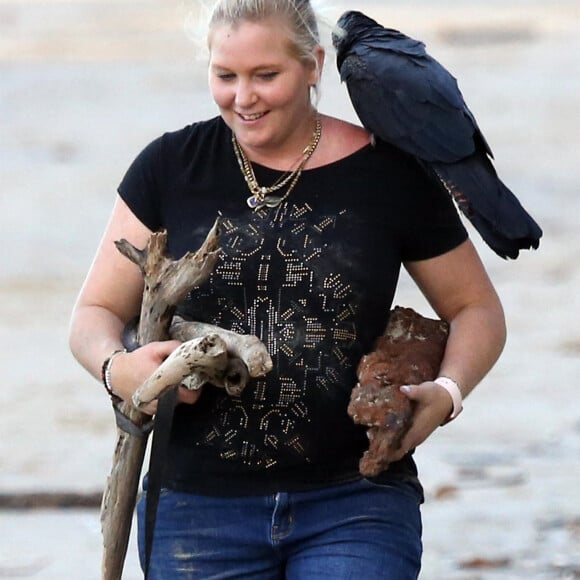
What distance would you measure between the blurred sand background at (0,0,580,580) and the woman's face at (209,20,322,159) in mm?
215

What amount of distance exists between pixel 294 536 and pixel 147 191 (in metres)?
0.73

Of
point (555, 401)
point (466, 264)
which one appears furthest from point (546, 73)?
point (466, 264)

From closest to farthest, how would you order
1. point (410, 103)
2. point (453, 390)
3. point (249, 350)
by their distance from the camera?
1. point (249, 350)
2. point (453, 390)
3. point (410, 103)

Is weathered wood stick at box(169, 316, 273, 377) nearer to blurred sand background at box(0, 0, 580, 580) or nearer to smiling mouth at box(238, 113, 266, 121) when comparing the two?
smiling mouth at box(238, 113, 266, 121)

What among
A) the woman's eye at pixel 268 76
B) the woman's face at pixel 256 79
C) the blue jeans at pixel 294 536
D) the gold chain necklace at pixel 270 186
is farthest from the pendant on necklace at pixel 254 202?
the blue jeans at pixel 294 536

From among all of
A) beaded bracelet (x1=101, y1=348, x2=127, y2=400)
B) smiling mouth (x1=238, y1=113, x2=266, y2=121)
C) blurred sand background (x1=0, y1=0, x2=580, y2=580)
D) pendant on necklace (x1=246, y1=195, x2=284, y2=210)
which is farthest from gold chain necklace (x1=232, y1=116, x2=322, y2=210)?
beaded bracelet (x1=101, y1=348, x2=127, y2=400)

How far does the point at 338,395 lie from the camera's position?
309 centimetres

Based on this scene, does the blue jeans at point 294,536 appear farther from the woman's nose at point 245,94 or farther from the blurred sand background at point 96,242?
the blurred sand background at point 96,242

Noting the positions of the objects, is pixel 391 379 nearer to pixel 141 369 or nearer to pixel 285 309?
pixel 285 309

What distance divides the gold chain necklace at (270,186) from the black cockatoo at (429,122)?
16 cm

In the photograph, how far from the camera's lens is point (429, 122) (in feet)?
10.5

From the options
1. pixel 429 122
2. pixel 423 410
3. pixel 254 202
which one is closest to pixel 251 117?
pixel 254 202

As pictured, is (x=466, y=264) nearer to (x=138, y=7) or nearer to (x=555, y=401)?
(x=555, y=401)

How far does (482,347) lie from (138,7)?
21.6 m
